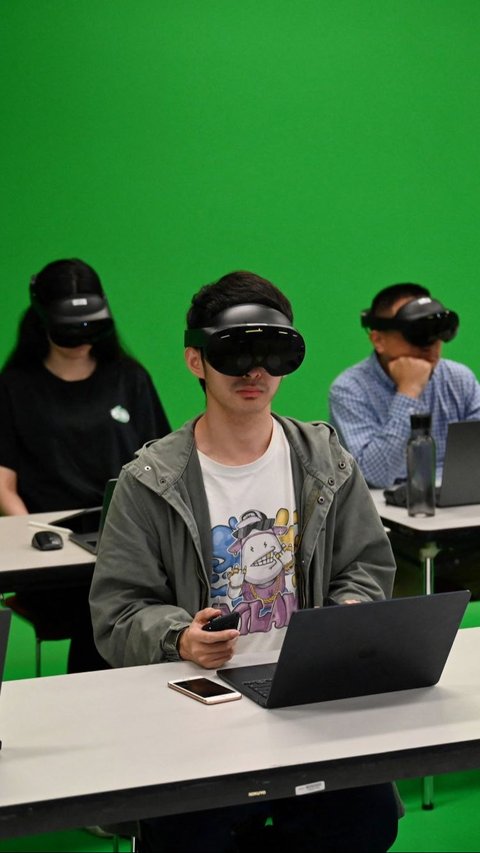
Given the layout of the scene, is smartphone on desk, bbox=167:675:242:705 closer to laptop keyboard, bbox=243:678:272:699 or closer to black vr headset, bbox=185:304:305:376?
laptop keyboard, bbox=243:678:272:699

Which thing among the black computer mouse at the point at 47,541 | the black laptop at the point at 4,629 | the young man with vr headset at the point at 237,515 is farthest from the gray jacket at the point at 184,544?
the black computer mouse at the point at 47,541

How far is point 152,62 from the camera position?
5180 millimetres

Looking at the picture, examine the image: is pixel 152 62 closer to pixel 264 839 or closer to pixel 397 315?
pixel 397 315

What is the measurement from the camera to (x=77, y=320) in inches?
141

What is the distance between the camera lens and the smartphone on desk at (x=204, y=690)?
1.88 metres

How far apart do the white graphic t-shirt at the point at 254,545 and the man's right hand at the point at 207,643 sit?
259 mm

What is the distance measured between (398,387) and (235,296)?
74.1 inches

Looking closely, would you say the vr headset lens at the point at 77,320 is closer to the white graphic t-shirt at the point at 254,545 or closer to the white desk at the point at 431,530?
the white desk at the point at 431,530

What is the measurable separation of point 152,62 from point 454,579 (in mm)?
2798

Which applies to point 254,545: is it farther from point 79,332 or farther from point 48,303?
point 48,303

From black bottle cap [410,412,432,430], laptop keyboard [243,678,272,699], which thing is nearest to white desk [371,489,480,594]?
black bottle cap [410,412,432,430]

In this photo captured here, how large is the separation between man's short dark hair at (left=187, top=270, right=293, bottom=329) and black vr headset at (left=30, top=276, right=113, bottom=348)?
129 centimetres

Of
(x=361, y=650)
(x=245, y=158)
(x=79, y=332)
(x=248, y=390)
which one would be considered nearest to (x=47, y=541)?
(x=79, y=332)

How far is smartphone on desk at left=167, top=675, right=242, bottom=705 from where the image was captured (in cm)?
188
